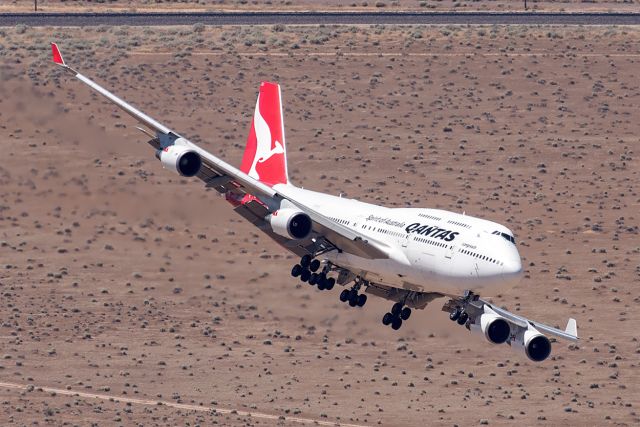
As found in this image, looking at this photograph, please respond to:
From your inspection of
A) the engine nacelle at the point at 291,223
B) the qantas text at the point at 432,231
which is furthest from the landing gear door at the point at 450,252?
the engine nacelle at the point at 291,223

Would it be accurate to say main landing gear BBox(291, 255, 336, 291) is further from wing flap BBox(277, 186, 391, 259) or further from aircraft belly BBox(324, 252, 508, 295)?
→ wing flap BBox(277, 186, 391, 259)

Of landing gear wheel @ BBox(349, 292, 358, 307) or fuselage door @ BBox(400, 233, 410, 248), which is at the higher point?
fuselage door @ BBox(400, 233, 410, 248)

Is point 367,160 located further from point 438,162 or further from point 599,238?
point 599,238

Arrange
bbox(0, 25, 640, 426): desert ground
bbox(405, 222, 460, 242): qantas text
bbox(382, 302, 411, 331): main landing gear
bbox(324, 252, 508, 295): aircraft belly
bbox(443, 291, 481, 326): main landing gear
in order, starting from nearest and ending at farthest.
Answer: bbox(324, 252, 508, 295): aircraft belly → bbox(405, 222, 460, 242): qantas text → bbox(443, 291, 481, 326): main landing gear → bbox(382, 302, 411, 331): main landing gear → bbox(0, 25, 640, 426): desert ground

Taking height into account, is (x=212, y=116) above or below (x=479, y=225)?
above

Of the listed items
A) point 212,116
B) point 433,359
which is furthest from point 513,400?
point 212,116

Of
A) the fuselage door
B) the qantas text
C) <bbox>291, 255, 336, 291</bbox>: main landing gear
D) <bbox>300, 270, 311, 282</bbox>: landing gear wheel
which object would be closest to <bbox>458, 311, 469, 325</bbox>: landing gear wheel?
the qantas text
